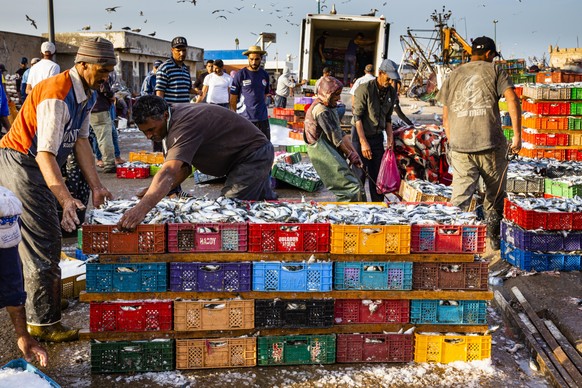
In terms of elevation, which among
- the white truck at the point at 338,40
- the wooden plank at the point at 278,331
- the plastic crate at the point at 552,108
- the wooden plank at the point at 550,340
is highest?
the white truck at the point at 338,40

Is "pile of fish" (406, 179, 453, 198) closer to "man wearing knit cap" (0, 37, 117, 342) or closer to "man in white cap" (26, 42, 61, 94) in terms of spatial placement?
"man wearing knit cap" (0, 37, 117, 342)

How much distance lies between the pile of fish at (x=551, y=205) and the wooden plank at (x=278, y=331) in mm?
2455

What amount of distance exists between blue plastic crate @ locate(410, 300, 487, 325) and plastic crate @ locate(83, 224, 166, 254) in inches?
74.7

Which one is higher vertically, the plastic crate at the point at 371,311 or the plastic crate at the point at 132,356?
the plastic crate at the point at 371,311

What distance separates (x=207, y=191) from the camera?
11.0 metres

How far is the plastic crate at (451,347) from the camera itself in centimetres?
461

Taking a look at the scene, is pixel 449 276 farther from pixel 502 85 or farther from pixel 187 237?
pixel 502 85

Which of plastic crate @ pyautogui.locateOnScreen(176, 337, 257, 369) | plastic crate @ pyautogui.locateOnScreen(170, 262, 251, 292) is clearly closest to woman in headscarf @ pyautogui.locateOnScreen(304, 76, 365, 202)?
plastic crate @ pyautogui.locateOnScreen(170, 262, 251, 292)

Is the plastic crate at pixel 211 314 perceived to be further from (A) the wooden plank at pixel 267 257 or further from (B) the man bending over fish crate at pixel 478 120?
(B) the man bending over fish crate at pixel 478 120

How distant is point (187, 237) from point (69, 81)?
1434 millimetres

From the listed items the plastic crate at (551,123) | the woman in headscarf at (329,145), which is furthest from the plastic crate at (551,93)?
the woman in headscarf at (329,145)

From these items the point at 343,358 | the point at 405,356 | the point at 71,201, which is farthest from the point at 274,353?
the point at 71,201

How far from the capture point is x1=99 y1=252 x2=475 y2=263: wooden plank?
14.3 ft

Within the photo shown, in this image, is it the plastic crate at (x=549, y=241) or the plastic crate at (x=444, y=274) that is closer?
the plastic crate at (x=444, y=274)
